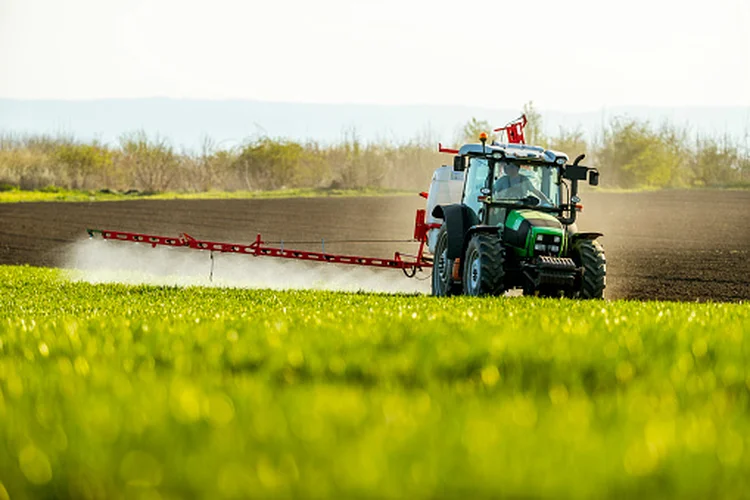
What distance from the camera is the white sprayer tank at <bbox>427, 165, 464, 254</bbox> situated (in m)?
19.1

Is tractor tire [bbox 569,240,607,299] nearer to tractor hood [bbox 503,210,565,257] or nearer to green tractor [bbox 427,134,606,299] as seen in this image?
green tractor [bbox 427,134,606,299]

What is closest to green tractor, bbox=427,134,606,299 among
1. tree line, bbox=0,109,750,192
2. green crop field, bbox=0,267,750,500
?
green crop field, bbox=0,267,750,500

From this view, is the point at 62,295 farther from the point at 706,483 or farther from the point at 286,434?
the point at 706,483

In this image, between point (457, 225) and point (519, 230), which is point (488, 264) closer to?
point (519, 230)

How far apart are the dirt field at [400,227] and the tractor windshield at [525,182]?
267 inches

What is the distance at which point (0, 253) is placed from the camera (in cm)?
3344

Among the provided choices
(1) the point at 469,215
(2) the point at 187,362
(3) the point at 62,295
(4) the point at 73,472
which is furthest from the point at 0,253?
(4) the point at 73,472

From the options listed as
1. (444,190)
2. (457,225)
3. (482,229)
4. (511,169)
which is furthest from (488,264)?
(444,190)

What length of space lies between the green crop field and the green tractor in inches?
243

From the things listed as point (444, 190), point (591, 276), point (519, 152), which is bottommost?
point (591, 276)

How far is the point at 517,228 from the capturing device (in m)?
15.3

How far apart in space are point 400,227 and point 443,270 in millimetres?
23879

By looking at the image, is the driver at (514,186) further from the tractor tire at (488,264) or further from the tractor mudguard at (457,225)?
the tractor tire at (488,264)

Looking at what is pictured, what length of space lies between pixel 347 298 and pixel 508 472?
10.6 meters
